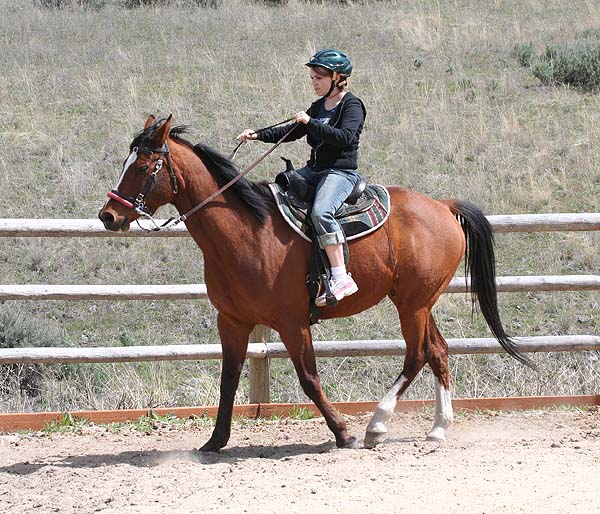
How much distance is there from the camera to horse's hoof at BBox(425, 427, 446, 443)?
6559 mm

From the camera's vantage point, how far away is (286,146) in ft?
45.4

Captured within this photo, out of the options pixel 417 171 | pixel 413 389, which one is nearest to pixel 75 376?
pixel 413 389

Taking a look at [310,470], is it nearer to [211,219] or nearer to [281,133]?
[211,219]

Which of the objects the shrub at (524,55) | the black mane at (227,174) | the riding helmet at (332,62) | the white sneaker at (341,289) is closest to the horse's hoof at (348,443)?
the white sneaker at (341,289)

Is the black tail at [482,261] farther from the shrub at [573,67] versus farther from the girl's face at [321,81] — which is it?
the shrub at [573,67]

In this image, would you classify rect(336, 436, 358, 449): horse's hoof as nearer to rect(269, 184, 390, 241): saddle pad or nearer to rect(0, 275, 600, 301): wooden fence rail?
rect(269, 184, 390, 241): saddle pad

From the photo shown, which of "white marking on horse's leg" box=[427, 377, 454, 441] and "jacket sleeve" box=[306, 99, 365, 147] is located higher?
"jacket sleeve" box=[306, 99, 365, 147]

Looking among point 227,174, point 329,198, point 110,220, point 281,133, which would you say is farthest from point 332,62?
point 110,220

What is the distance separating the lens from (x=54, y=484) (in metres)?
5.64

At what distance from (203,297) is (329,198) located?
161 cm

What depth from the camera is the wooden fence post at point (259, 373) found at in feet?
24.3

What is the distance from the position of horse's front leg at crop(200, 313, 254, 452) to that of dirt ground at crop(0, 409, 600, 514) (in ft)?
0.38

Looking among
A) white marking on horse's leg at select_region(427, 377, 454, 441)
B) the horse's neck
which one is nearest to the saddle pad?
the horse's neck

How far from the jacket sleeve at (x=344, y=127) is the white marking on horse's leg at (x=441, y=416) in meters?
1.87
